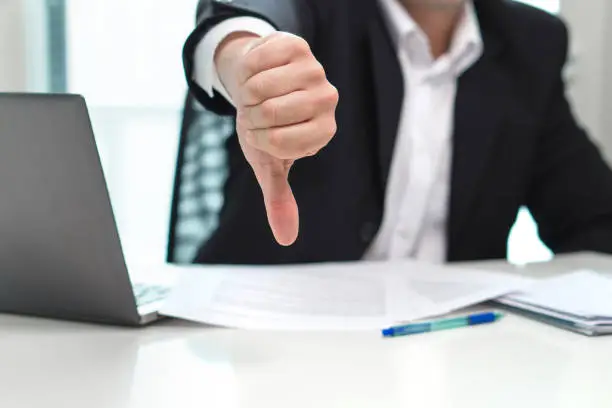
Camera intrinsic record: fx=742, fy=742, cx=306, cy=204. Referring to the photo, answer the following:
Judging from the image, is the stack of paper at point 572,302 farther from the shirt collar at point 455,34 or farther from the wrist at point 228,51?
the shirt collar at point 455,34

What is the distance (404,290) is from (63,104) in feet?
1.37

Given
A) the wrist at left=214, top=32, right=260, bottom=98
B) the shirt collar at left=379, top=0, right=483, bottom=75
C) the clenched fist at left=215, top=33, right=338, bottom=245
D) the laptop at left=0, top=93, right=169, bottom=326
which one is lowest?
the laptop at left=0, top=93, right=169, bottom=326

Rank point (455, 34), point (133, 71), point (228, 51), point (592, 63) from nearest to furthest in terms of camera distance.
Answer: point (228, 51)
point (455, 34)
point (592, 63)
point (133, 71)

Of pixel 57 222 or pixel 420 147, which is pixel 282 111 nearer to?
pixel 57 222

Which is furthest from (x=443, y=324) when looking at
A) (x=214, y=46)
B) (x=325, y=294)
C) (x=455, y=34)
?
(x=455, y=34)

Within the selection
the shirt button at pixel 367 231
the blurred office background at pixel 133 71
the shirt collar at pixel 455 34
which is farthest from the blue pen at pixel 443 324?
the blurred office background at pixel 133 71

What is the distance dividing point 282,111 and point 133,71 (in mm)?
1635

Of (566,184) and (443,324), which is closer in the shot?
(443,324)

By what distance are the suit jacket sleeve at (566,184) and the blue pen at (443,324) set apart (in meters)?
0.60

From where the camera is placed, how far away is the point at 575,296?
0.76 metres

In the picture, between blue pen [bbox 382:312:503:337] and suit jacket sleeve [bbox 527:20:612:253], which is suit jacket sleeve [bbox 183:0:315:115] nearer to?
blue pen [bbox 382:312:503:337]

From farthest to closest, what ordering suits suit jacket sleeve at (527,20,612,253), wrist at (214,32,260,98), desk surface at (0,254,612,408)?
suit jacket sleeve at (527,20,612,253)
wrist at (214,32,260,98)
desk surface at (0,254,612,408)

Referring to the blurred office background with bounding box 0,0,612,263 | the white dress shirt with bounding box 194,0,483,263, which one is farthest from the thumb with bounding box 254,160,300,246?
the blurred office background with bounding box 0,0,612,263

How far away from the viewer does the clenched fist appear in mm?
554
